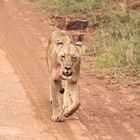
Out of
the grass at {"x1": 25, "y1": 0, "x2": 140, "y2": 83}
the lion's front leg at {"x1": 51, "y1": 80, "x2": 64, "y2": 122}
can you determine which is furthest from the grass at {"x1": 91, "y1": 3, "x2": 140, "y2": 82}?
the lion's front leg at {"x1": 51, "y1": 80, "x2": 64, "y2": 122}

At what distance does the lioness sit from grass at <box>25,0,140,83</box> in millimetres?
2170

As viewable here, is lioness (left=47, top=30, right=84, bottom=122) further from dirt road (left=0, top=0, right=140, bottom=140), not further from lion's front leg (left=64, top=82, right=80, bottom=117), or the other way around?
dirt road (left=0, top=0, right=140, bottom=140)

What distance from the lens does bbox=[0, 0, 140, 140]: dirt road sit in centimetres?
674

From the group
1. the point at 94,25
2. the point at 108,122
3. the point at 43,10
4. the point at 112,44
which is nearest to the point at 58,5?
the point at 43,10

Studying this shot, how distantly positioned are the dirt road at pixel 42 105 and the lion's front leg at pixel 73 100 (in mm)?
146

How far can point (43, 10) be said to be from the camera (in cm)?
1391

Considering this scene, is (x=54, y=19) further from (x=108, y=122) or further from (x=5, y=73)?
(x=108, y=122)

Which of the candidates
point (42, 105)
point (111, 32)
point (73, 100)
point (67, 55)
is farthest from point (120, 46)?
point (67, 55)

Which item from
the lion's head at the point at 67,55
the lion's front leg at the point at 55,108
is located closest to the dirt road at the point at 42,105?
the lion's front leg at the point at 55,108

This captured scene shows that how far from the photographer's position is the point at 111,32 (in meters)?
11.3

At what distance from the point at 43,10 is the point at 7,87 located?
5.77m

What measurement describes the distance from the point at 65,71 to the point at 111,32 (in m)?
4.81

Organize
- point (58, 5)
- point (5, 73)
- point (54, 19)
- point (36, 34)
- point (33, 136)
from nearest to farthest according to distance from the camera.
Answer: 1. point (33, 136)
2. point (5, 73)
3. point (36, 34)
4. point (54, 19)
5. point (58, 5)

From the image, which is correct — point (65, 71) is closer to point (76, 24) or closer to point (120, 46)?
point (120, 46)
